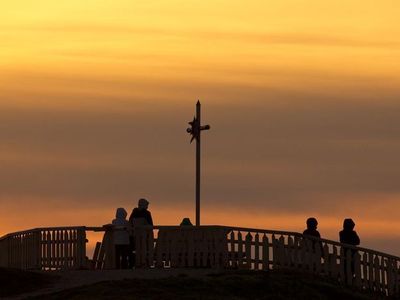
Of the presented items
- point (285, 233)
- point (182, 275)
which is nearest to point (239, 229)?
point (285, 233)

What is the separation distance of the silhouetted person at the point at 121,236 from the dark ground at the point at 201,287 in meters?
3.18

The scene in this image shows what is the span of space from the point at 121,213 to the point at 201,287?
7467mm

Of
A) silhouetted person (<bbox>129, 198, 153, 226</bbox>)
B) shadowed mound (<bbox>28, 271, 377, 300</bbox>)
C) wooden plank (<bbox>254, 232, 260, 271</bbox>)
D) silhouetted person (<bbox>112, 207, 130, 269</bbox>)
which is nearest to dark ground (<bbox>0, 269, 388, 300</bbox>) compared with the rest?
shadowed mound (<bbox>28, 271, 377, 300</bbox>)

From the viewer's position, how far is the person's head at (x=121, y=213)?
4924 centimetres

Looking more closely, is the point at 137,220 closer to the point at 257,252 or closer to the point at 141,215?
the point at 141,215

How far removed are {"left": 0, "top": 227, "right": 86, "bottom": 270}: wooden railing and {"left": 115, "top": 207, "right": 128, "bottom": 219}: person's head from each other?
1386mm

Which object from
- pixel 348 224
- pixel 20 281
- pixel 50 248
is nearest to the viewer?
pixel 20 281

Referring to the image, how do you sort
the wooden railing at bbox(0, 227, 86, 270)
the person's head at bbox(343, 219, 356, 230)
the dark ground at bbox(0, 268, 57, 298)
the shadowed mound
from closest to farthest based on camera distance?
the shadowed mound < the dark ground at bbox(0, 268, 57, 298) < the person's head at bbox(343, 219, 356, 230) < the wooden railing at bbox(0, 227, 86, 270)

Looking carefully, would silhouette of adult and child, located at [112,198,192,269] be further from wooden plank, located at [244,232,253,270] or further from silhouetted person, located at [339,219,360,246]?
silhouetted person, located at [339,219,360,246]

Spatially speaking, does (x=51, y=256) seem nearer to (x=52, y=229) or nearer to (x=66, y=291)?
(x=52, y=229)

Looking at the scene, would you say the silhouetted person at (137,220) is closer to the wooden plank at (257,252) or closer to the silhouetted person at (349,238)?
the wooden plank at (257,252)

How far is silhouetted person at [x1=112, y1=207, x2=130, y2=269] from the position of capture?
49094mm

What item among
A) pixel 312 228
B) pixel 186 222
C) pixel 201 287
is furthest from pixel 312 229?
pixel 201 287

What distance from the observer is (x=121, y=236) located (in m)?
49.1
